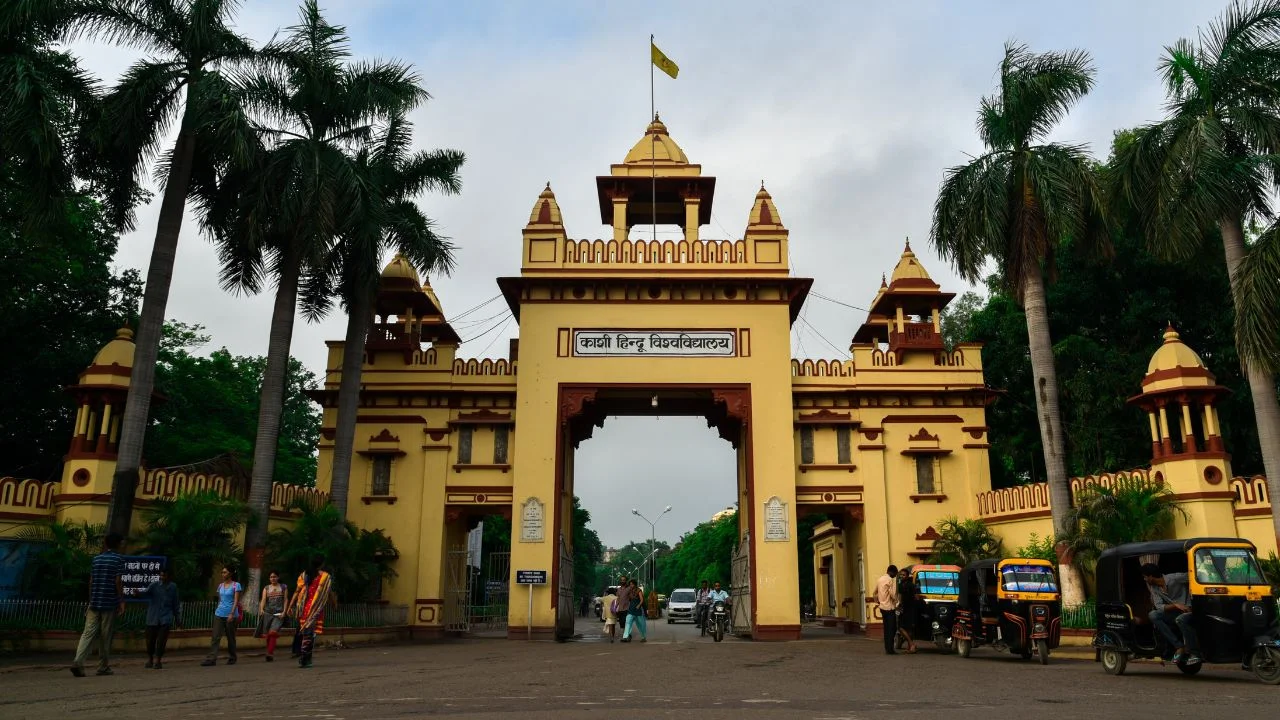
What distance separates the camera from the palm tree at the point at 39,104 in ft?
50.0

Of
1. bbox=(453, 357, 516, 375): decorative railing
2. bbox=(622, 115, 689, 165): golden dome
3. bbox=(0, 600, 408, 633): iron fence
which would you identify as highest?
bbox=(622, 115, 689, 165): golden dome

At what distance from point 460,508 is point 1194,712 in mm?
20489

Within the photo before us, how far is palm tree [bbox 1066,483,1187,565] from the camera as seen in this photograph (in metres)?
19.6

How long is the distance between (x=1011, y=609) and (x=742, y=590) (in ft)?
34.6

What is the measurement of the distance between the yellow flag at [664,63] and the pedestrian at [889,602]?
1777cm

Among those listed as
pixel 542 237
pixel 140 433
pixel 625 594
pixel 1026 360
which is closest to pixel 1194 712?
pixel 625 594

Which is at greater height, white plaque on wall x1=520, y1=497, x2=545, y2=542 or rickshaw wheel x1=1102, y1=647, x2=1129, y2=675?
white plaque on wall x1=520, y1=497, x2=545, y2=542

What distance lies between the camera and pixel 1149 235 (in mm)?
19094

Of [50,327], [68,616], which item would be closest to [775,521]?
[68,616]

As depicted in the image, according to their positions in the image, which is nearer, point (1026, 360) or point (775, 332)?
point (775, 332)

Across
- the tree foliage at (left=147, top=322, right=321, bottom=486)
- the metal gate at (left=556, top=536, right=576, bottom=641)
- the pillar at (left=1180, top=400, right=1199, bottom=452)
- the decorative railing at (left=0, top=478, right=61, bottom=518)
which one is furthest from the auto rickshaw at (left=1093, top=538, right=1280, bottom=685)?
the tree foliage at (left=147, top=322, right=321, bottom=486)

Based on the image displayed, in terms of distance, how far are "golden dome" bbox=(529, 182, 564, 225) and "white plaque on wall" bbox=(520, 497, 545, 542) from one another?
7.84 meters

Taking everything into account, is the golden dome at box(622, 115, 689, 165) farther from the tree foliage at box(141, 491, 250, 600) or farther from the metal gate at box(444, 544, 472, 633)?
the tree foliage at box(141, 491, 250, 600)

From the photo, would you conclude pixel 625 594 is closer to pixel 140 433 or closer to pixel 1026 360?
pixel 140 433
